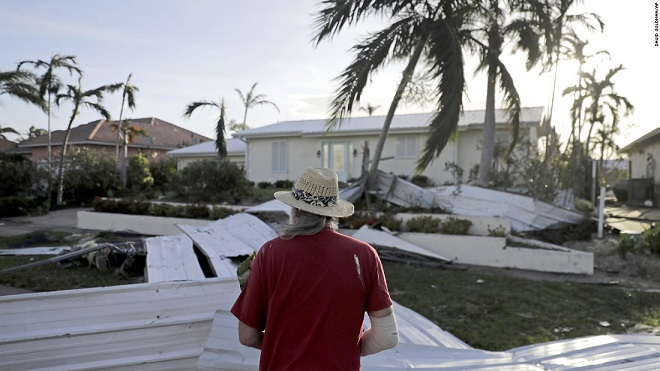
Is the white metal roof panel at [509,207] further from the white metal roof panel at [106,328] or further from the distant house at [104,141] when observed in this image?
the distant house at [104,141]

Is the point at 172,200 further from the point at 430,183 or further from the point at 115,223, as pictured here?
the point at 430,183

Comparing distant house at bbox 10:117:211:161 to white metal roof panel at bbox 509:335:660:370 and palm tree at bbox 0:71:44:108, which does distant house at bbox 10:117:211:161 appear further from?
white metal roof panel at bbox 509:335:660:370

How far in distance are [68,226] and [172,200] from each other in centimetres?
294

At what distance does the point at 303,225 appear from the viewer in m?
2.14

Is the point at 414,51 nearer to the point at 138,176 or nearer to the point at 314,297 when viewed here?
the point at 314,297

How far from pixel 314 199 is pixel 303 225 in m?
0.13

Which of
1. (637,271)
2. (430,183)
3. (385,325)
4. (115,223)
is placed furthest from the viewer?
(430,183)

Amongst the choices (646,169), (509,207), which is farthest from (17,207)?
(646,169)

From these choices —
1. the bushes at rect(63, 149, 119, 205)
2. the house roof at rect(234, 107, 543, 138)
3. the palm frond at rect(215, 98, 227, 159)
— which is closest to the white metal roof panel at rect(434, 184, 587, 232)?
the house roof at rect(234, 107, 543, 138)

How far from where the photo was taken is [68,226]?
48.8 ft

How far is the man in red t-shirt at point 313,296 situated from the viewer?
2090mm

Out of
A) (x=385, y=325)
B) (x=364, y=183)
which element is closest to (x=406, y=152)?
(x=364, y=183)

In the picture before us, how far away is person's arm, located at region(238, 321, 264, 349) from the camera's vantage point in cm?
221

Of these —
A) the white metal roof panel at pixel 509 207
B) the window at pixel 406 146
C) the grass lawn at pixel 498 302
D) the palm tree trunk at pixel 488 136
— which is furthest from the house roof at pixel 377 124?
the grass lawn at pixel 498 302
